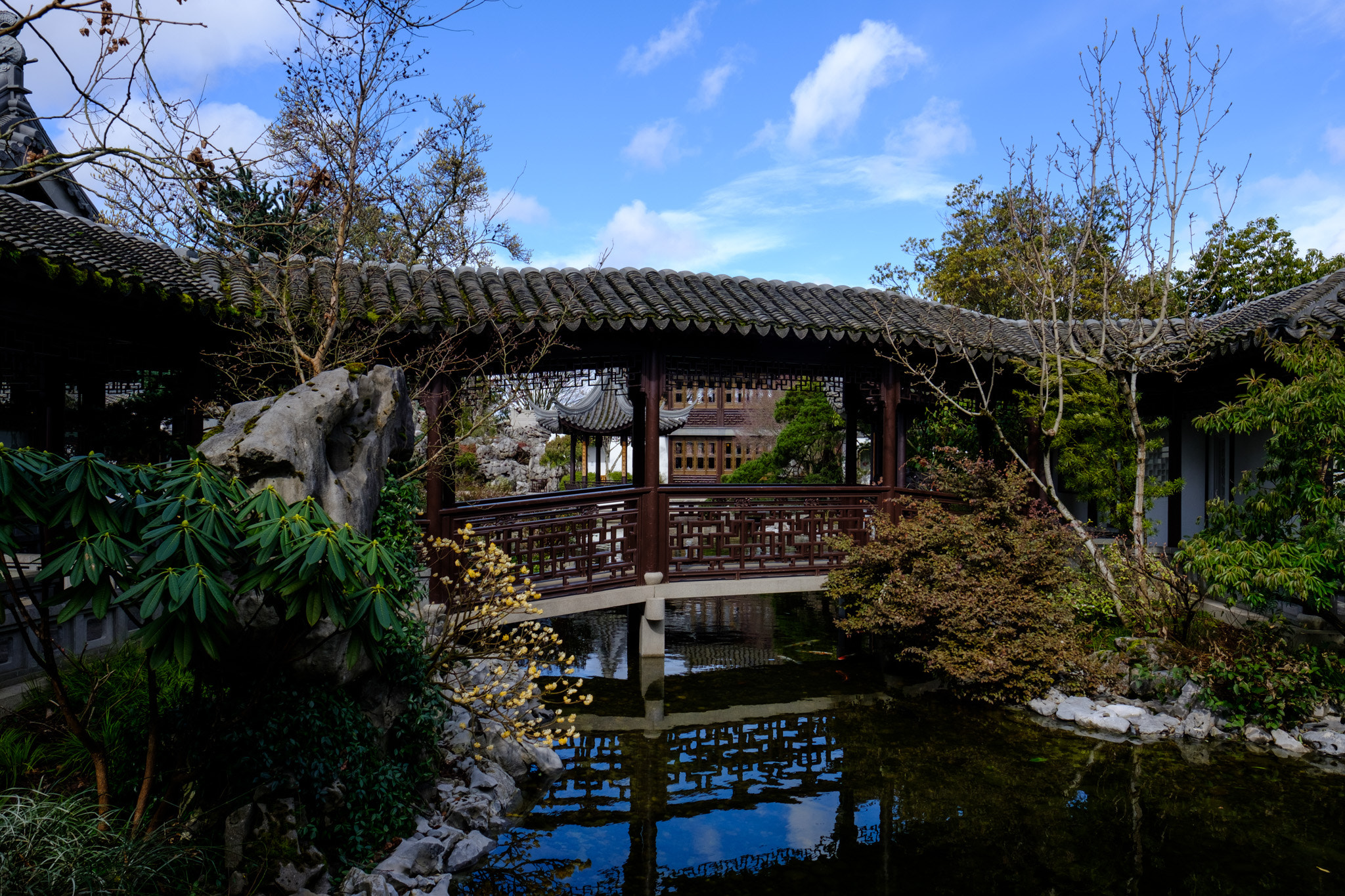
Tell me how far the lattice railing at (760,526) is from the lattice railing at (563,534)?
50cm

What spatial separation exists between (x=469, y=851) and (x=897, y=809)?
2.88 metres

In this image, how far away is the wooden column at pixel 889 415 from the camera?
960cm

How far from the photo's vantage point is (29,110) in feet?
33.7

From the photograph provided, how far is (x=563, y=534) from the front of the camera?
8281mm

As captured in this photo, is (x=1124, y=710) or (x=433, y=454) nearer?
(x=1124, y=710)

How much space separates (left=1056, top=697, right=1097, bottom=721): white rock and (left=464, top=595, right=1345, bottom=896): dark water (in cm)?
31

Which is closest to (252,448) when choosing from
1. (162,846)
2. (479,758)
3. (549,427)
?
(162,846)

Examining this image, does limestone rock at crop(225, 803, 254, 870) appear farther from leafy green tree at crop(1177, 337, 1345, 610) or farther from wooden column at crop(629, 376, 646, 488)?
leafy green tree at crop(1177, 337, 1345, 610)

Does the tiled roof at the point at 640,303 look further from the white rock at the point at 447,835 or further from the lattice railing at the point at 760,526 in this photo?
the white rock at the point at 447,835

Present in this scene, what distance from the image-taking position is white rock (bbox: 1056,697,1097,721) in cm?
723

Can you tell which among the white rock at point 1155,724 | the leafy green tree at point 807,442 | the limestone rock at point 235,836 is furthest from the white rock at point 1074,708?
the leafy green tree at point 807,442

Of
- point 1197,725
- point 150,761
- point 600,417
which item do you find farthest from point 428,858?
point 600,417

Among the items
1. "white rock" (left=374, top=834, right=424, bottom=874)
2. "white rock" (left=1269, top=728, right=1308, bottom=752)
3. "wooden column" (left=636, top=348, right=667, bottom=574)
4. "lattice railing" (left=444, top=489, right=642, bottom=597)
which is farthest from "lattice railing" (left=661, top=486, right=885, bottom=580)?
"white rock" (left=374, top=834, right=424, bottom=874)

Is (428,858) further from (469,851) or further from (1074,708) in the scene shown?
(1074,708)
